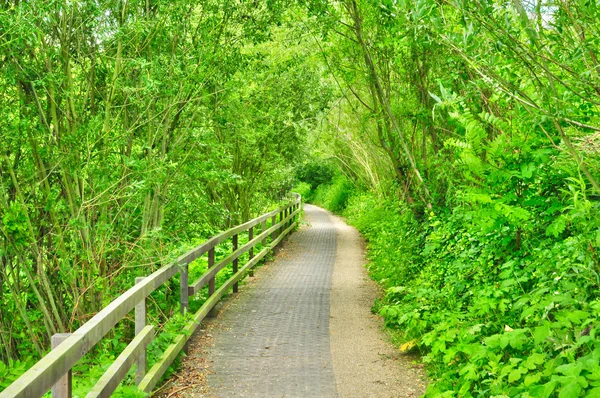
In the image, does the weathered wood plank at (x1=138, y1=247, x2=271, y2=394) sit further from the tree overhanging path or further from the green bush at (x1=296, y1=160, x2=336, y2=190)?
the green bush at (x1=296, y1=160, x2=336, y2=190)

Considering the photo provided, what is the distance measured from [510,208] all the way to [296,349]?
2974mm

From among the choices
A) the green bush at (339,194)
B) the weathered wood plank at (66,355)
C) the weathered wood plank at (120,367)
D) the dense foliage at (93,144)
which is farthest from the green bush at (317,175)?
the weathered wood plank at (66,355)

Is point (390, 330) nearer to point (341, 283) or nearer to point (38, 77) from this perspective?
point (341, 283)

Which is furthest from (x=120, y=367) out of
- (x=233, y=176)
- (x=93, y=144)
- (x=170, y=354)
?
(x=233, y=176)

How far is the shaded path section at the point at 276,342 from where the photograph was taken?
17.7 feet

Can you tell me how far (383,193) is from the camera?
82.6 ft

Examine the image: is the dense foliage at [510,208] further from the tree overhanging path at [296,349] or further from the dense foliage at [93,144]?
the dense foliage at [93,144]

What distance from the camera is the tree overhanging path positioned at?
5.36m

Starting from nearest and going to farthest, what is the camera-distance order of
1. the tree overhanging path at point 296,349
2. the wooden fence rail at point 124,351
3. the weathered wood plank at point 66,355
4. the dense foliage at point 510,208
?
the weathered wood plank at point 66,355
the wooden fence rail at point 124,351
the dense foliage at point 510,208
the tree overhanging path at point 296,349

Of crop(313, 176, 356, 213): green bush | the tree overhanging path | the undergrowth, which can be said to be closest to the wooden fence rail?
the tree overhanging path

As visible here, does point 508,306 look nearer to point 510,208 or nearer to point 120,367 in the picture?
point 510,208

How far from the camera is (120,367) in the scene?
394cm

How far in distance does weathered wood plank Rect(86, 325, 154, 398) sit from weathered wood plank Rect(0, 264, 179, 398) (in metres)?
0.28

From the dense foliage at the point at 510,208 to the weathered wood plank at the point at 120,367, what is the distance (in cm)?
235
